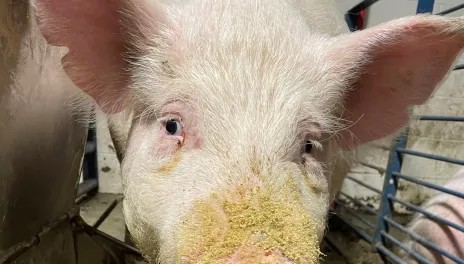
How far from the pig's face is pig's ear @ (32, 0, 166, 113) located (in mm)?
104

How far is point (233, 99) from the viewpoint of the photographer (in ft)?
4.81

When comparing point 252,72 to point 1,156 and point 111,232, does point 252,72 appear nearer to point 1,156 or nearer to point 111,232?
point 1,156

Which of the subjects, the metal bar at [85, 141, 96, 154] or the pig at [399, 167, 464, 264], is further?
the metal bar at [85, 141, 96, 154]

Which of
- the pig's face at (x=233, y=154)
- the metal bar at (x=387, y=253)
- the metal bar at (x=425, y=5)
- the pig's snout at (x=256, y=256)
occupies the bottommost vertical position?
the metal bar at (x=387, y=253)

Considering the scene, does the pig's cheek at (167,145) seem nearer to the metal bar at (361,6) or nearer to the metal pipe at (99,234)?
the metal pipe at (99,234)

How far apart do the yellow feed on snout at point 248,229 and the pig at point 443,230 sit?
5.01 feet

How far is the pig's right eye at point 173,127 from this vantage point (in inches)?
61.6

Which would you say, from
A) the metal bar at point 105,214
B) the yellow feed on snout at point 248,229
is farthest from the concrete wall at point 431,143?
the yellow feed on snout at point 248,229

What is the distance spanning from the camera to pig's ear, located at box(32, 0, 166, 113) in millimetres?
1618

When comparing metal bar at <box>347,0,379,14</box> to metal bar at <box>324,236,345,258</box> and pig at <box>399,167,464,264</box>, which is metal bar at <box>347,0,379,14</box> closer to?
pig at <box>399,167,464,264</box>

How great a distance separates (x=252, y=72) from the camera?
4.95 feet

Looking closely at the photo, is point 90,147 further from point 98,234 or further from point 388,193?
point 388,193

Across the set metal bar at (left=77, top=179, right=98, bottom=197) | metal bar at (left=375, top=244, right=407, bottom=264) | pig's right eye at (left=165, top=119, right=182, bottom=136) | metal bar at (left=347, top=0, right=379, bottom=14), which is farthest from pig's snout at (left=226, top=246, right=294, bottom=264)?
metal bar at (left=77, top=179, right=98, bottom=197)

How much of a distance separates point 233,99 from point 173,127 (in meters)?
0.25
